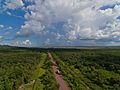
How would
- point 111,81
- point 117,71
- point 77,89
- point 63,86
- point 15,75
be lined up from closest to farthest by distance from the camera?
point 77,89 < point 63,86 < point 111,81 < point 15,75 < point 117,71

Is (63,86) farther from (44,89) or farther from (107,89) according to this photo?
(107,89)

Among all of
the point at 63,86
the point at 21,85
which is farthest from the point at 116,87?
the point at 21,85

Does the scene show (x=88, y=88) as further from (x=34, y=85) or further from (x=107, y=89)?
(x=34, y=85)

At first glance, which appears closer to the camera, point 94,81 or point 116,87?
point 116,87

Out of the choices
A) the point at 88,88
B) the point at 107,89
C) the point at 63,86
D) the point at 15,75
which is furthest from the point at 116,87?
the point at 15,75

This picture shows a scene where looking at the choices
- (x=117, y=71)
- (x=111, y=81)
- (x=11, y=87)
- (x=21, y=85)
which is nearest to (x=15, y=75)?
(x=21, y=85)

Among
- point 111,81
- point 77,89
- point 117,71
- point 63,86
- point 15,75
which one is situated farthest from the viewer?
point 117,71

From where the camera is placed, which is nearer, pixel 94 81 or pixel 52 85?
pixel 52 85

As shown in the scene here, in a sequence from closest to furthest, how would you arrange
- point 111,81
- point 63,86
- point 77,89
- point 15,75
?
point 77,89 < point 63,86 < point 111,81 < point 15,75
